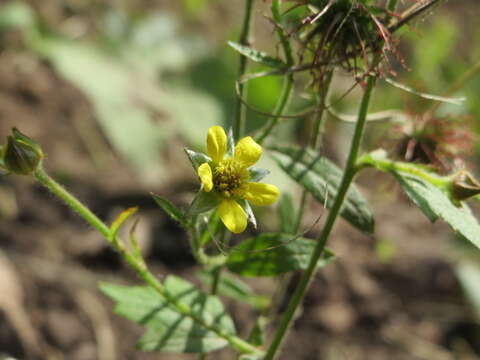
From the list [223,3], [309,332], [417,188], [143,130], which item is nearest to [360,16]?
[417,188]

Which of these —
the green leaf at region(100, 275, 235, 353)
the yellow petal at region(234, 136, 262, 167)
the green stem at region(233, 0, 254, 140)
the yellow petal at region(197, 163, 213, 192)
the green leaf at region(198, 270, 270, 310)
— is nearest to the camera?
the yellow petal at region(197, 163, 213, 192)

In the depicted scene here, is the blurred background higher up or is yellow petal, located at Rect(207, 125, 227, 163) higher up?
yellow petal, located at Rect(207, 125, 227, 163)

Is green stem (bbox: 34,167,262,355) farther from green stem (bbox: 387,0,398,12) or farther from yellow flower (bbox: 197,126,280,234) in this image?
green stem (bbox: 387,0,398,12)

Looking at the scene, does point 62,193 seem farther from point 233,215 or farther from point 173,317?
point 173,317

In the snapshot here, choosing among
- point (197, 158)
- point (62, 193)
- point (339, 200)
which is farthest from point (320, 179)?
point (62, 193)

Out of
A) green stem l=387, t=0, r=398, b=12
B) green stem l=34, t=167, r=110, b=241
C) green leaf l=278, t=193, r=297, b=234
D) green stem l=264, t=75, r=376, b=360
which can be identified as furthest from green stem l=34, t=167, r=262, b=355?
green stem l=387, t=0, r=398, b=12

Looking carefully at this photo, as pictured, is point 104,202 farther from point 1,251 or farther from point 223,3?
point 223,3
